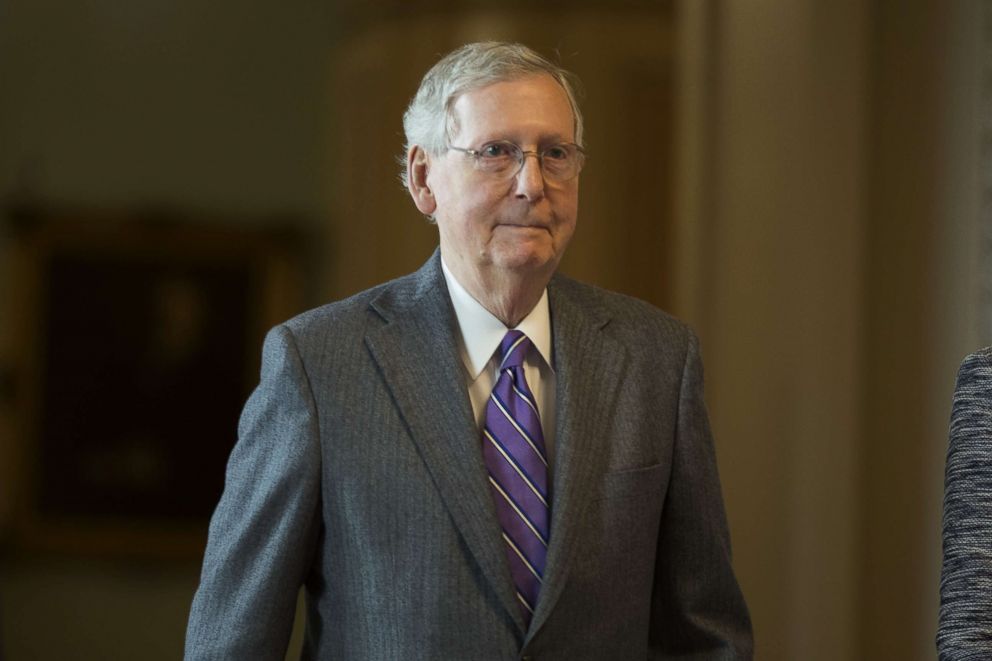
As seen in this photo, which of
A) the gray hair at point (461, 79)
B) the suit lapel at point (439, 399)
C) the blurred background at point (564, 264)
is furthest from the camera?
the blurred background at point (564, 264)

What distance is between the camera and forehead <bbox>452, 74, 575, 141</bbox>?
2.39 meters

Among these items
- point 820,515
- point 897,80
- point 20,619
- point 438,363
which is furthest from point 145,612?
point 438,363

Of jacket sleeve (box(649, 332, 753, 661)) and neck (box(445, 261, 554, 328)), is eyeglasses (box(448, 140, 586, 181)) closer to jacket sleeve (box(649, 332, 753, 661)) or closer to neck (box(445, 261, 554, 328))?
neck (box(445, 261, 554, 328))

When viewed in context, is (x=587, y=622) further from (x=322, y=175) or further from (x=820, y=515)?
(x=322, y=175)

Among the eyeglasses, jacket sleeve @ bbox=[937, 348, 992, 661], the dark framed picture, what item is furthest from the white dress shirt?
the dark framed picture

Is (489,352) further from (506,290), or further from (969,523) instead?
(969,523)

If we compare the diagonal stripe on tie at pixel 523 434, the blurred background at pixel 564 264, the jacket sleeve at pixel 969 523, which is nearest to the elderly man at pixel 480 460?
the diagonal stripe on tie at pixel 523 434

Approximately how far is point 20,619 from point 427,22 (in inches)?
136

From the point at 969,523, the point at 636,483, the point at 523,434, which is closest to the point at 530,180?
the point at 523,434

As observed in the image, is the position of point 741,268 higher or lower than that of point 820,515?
higher

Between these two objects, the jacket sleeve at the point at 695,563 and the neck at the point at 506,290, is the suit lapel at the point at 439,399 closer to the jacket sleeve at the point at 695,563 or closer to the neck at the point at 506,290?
the neck at the point at 506,290

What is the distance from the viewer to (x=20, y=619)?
7016 mm

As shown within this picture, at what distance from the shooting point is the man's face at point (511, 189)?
2.39 m

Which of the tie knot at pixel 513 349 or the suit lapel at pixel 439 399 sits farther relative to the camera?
the tie knot at pixel 513 349
